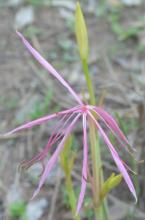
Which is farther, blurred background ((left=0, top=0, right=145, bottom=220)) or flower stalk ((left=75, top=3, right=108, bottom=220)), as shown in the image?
blurred background ((left=0, top=0, right=145, bottom=220))

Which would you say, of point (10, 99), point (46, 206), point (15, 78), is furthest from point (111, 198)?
point (15, 78)

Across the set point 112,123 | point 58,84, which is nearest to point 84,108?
point 112,123

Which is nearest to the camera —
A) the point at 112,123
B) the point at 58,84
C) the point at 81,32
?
the point at 112,123

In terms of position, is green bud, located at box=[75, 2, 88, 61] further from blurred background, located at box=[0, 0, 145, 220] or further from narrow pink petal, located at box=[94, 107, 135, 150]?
blurred background, located at box=[0, 0, 145, 220]

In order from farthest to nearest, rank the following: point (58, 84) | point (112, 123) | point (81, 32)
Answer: point (58, 84)
point (81, 32)
point (112, 123)

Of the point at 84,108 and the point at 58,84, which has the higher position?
the point at 58,84

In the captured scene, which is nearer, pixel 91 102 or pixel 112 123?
pixel 112 123

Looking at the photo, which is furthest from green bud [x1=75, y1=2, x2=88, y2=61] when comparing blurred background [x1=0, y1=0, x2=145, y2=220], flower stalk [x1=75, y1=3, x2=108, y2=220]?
blurred background [x1=0, y1=0, x2=145, y2=220]

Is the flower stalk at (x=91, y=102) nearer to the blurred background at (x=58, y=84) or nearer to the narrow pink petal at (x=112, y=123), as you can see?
the narrow pink petal at (x=112, y=123)

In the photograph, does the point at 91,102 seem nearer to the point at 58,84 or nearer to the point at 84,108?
the point at 84,108
